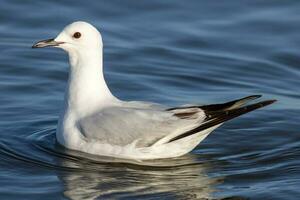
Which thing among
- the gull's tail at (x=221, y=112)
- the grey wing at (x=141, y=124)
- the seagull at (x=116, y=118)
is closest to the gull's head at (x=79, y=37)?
the seagull at (x=116, y=118)

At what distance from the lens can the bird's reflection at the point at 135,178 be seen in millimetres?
9336

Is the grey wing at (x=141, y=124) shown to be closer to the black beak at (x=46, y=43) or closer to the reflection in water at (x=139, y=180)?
the reflection in water at (x=139, y=180)

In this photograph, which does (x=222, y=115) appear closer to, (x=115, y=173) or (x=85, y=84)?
(x=115, y=173)

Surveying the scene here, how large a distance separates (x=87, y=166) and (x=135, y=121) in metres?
0.62

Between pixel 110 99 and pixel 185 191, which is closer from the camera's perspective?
pixel 185 191

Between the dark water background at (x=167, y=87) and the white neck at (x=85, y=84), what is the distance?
49 centimetres

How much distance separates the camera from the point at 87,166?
10.1 metres

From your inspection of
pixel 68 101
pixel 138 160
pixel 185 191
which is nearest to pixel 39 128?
pixel 68 101

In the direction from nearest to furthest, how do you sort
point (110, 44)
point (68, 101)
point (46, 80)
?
point (68, 101)
point (46, 80)
point (110, 44)

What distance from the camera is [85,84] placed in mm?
10672

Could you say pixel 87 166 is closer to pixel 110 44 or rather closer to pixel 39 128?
pixel 39 128

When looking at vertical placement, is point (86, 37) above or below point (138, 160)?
above

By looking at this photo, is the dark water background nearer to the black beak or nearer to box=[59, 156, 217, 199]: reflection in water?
box=[59, 156, 217, 199]: reflection in water

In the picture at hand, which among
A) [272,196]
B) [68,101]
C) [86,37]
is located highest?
[86,37]
